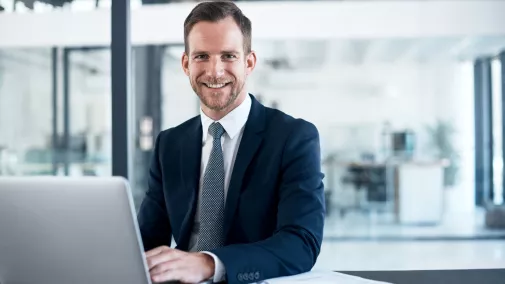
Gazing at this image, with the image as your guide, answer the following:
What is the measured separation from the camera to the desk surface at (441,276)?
1.29 meters

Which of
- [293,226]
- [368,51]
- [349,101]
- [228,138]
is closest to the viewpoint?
[293,226]

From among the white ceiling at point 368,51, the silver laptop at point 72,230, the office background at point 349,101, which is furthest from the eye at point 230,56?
the white ceiling at point 368,51

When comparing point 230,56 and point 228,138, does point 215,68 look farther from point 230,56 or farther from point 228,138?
point 228,138

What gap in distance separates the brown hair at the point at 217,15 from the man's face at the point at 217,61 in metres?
0.01

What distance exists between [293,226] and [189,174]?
0.32 meters

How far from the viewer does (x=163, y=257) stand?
95 cm

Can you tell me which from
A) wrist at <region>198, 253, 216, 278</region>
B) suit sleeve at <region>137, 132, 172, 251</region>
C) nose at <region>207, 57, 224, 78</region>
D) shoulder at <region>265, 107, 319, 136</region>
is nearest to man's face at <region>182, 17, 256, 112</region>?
nose at <region>207, 57, 224, 78</region>

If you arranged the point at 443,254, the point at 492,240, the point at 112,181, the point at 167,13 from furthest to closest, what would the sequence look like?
the point at 492,240 → the point at 443,254 → the point at 167,13 → the point at 112,181

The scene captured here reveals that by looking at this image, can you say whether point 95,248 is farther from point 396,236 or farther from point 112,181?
point 396,236

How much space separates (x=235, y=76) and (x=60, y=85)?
4113 mm

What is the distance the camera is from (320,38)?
5.30m

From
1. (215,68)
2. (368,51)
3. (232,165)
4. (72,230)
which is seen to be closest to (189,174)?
(232,165)

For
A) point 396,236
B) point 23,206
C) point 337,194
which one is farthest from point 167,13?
point 23,206

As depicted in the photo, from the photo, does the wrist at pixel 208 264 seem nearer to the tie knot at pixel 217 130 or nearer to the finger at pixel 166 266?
the finger at pixel 166 266
